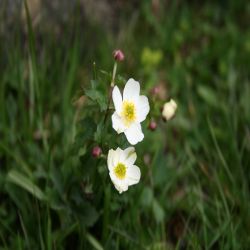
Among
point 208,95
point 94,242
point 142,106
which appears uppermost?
point 208,95

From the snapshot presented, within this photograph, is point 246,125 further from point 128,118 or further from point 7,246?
point 7,246

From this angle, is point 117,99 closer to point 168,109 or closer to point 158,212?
point 168,109

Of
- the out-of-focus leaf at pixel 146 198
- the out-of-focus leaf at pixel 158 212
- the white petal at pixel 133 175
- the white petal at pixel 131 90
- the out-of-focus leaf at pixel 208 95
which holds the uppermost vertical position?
the out-of-focus leaf at pixel 208 95

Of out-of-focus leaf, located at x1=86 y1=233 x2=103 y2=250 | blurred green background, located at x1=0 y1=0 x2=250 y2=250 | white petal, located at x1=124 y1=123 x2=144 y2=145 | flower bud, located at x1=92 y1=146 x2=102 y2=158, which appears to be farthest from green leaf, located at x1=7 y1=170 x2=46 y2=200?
white petal, located at x1=124 y1=123 x2=144 y2=145

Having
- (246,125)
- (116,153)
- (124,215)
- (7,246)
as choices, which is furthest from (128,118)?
(246,125)

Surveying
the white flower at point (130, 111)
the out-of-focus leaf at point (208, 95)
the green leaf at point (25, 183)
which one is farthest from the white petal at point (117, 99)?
the out-of-focus leaf at point (208, 95)

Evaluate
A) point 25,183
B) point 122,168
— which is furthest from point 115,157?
point 25,183

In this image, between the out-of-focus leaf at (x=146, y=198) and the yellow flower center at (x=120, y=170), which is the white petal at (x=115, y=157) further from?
the out-of-focus leaf at (x=146, y=198)
